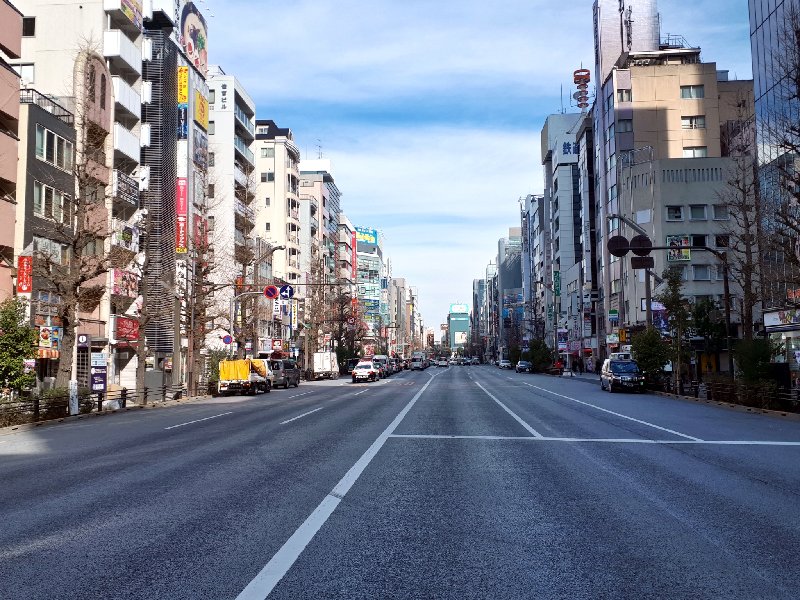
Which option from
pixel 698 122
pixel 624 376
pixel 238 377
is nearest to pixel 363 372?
pixel 238 377

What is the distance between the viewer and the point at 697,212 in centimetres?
6562

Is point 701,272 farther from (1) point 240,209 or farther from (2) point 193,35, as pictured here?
(2) point 193,35

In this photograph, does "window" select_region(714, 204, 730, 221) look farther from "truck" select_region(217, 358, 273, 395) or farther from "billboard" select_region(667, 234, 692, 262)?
"truck" select_region(217, 358, 273, 395)

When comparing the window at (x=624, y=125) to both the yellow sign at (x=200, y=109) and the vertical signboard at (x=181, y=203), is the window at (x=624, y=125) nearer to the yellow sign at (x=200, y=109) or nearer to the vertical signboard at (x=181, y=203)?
the yellow sign at (x=200, y=109)

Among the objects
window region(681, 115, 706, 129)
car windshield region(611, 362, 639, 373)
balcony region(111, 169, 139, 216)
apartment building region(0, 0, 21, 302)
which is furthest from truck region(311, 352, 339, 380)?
window region(681, 115, 706, 129)

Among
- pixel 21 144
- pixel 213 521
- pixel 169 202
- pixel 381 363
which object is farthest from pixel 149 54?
pixel 213 521

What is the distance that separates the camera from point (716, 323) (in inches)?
1911

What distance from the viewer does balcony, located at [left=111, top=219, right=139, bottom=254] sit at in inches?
1602

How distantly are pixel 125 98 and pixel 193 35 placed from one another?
1704cm

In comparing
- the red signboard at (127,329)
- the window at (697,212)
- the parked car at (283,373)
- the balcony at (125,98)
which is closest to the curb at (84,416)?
the red signboard at (127,329)

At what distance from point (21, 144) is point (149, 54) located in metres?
19.5

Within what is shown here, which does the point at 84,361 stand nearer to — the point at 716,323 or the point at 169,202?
the point at 169,202

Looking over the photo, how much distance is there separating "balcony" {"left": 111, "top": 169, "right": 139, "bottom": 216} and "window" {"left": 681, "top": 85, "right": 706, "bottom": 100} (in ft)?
175

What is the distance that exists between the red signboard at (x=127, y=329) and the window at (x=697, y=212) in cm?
4777
